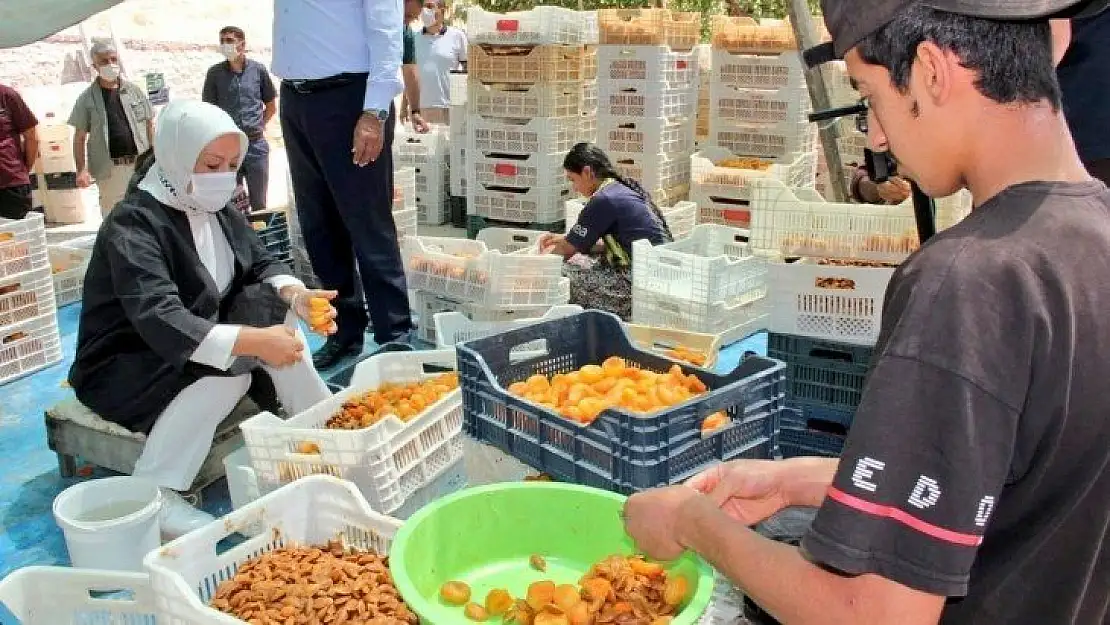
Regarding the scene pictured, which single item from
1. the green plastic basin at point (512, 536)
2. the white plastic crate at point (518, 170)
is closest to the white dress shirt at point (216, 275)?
the green plastic basin at point (512, 536)

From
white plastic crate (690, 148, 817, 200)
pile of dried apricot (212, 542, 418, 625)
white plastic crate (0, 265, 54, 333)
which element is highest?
white plastic crate (690, 148, 817, 200)

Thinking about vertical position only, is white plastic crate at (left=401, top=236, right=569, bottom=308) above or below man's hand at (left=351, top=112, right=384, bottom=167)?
below

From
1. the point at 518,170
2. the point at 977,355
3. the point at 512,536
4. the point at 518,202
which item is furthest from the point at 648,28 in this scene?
the point at 977,355

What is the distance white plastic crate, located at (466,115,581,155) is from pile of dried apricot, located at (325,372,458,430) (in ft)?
11.6

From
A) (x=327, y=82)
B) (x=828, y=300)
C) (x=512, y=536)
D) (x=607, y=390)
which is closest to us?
(x=512, y=536)

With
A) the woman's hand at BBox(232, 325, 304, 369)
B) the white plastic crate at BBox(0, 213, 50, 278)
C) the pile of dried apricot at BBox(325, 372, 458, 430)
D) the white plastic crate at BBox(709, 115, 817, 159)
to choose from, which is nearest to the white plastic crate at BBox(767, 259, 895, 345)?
the pile of dried apricot at BBox(325, 372, 458, 430)

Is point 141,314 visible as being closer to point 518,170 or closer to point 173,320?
point 173,320

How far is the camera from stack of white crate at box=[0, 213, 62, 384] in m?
4.23

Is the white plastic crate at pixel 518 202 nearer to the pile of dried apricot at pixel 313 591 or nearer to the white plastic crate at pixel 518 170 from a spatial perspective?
the white plastic crate at pixel 518 170

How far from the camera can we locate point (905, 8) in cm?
98

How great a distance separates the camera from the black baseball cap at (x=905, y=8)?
937 mm

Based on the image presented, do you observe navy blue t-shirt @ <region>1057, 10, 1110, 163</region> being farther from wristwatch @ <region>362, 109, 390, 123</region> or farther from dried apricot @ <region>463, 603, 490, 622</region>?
wristwatch @ <region>362, 109, 390, 123</region>

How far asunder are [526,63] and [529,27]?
24cm

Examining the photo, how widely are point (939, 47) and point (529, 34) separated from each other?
578 centimetres
